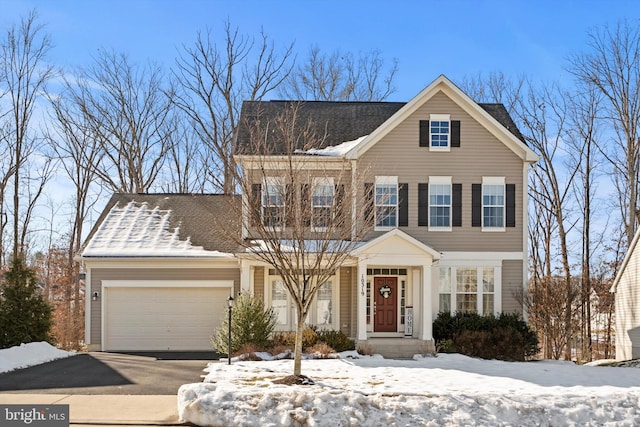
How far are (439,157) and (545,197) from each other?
515 inches

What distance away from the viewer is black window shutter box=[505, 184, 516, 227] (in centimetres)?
2131

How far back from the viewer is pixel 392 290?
829 inches

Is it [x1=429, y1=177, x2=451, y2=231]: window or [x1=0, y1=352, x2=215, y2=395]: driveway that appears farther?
[x1=429, y1=177, x2=451, y2=231]: window

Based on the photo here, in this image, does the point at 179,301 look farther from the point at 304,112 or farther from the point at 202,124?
the point at 202,124

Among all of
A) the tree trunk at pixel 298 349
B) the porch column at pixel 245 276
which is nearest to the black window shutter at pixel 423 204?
the porch column at pixel 245 276

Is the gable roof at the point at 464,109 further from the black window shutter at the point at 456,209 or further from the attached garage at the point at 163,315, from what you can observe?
the attached garage at the point at 163,315

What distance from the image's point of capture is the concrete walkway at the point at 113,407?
10.1 metres

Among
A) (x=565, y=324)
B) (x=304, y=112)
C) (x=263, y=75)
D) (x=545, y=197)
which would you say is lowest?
(x=565, y=324)

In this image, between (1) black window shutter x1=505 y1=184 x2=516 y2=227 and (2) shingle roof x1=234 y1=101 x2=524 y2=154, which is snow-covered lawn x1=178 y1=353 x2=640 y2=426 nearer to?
(1) black window shutter x1=505 y1=184 x2=516 y2=227

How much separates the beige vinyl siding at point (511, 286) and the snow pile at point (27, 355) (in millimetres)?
13154

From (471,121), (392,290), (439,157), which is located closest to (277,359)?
(392,290)

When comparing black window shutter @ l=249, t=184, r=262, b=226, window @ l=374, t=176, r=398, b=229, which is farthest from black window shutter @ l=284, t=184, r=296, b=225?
window @ l=374, t=176, r=398, b=229

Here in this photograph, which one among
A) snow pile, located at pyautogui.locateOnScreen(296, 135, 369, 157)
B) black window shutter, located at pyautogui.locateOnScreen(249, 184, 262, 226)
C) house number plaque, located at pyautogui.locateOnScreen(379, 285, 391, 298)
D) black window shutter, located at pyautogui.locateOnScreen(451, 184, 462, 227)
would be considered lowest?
house number plaque, located at pyautogui.locateOnScreen(379, 285, 391, 298)

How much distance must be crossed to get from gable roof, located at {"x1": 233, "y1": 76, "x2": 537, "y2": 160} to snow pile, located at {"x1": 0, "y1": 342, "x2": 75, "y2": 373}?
7730 mm
